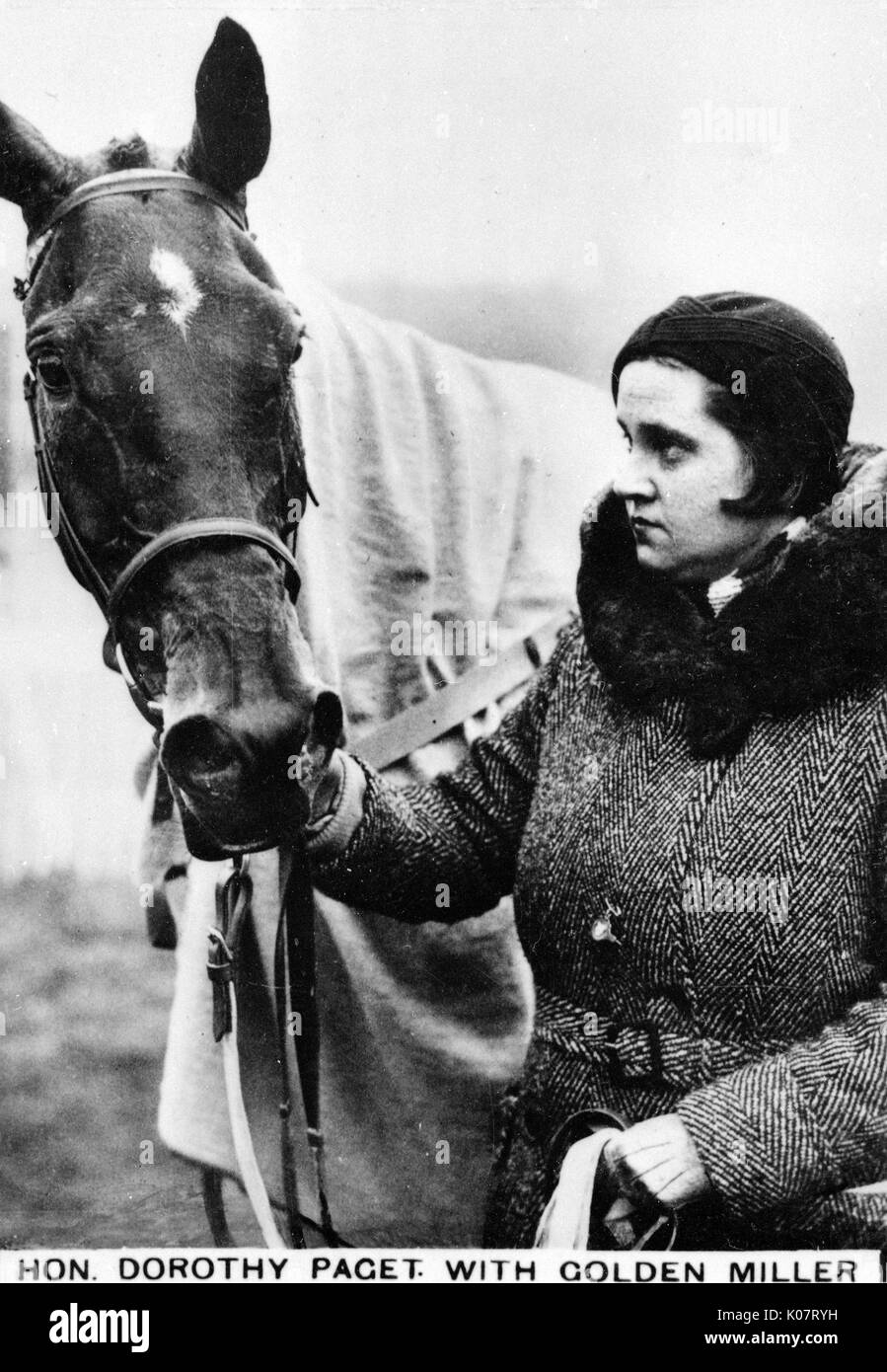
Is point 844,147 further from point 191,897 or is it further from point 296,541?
point 191,897

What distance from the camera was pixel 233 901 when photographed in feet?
6.56

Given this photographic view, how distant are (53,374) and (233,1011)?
0.89 m

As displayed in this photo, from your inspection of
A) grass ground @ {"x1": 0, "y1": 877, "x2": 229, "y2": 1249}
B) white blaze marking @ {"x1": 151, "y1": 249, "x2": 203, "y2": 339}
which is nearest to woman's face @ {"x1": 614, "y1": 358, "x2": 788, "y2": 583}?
white blaze marking @ {"x1": 151, "y1": 249, "x2": 203, "y2": 339}

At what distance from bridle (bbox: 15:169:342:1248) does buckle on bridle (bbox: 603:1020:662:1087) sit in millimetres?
481

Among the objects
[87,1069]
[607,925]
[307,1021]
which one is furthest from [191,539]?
[87,1069]

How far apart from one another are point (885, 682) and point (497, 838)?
55 cm

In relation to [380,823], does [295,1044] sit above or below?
below

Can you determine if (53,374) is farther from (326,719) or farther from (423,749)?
(423,749)

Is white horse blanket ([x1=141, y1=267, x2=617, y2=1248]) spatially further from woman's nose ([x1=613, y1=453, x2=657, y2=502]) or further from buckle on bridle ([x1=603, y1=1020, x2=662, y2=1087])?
buckle on bridle ([x1=603, y1=1020, x2=662, y2=1087])

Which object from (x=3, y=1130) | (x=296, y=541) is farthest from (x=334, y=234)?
(x=3, y=1130)

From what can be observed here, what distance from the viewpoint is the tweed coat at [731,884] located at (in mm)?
1617

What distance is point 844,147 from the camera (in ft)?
6.70

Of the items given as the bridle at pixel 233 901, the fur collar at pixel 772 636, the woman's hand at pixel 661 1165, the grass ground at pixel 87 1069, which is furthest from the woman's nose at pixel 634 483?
the grass ground at pixel 87 1069

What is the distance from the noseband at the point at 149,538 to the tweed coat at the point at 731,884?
1.49 feet
